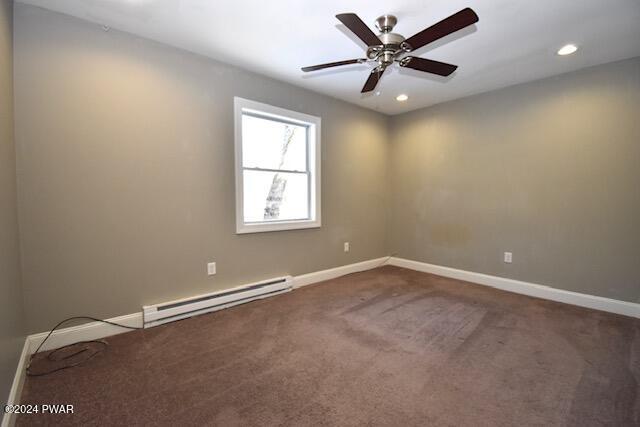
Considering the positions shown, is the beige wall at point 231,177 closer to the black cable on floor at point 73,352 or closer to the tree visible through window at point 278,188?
the black cable on floor at point 73,352

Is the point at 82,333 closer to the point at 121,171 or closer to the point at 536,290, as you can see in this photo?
the point at 121,171

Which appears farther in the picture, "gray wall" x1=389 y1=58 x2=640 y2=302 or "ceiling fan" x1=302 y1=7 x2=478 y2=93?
"gray wall" x1=389 y1=58 x2=640 y2=302

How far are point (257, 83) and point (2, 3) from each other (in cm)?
188

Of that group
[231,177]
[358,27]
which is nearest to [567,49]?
[358,27]

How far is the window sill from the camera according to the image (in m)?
3.04

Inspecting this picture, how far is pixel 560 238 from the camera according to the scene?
3.12 metres

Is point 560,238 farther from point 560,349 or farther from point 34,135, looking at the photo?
point 34,135

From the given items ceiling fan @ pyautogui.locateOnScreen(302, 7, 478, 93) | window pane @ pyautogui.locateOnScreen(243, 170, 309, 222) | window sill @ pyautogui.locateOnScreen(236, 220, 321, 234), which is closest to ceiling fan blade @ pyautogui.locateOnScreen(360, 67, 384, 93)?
ceiling fan @ pyautogui.locateOnScreen(302, 7, 478, 93)

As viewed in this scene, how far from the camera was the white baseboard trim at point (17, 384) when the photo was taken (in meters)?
1.33

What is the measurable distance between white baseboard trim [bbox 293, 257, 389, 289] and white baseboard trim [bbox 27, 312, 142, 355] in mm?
1727

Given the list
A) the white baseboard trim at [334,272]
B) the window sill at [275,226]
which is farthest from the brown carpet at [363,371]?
the window sill at [275,226]

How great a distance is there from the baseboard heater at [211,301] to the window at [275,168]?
2.09ft

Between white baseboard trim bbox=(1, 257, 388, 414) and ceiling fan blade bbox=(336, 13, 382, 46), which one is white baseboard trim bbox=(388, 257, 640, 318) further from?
white baseboard trim bbox=(1, 257, 388, 414)

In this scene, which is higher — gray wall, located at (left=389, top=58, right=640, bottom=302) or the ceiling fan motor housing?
the ceiling fan motor housing
